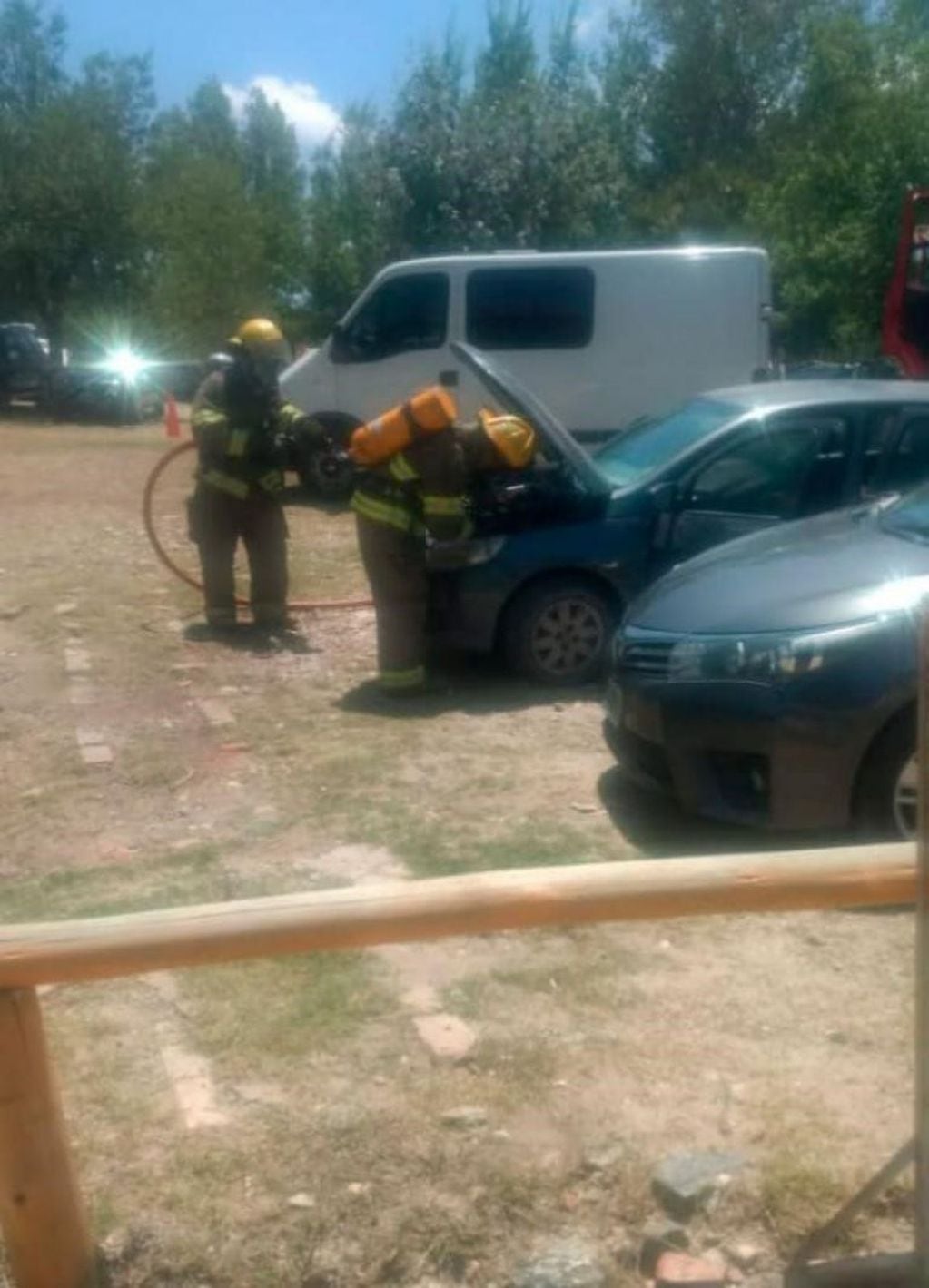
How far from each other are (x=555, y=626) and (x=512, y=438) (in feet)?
3.10

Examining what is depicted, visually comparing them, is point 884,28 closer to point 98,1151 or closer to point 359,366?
point 359,366

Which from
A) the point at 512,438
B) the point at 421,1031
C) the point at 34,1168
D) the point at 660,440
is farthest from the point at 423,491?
the point at 34,1168

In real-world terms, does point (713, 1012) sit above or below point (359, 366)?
below

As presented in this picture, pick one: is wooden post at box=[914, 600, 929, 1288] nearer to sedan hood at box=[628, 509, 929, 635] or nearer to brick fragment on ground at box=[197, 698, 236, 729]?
sedan hood at box=[628, 509, 929, 635]

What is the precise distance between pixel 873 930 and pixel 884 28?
30309 mm

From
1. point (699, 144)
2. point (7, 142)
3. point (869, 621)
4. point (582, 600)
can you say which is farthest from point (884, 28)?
point (869, 621)

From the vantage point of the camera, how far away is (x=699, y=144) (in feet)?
134

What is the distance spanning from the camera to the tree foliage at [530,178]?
2777cm

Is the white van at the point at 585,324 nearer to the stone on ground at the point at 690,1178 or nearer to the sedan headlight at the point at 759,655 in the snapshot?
the sedan headlight at the point at 759,655

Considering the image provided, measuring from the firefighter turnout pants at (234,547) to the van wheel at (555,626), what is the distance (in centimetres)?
227

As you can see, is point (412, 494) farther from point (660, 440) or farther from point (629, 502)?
point (660, 440)

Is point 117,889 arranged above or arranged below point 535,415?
below

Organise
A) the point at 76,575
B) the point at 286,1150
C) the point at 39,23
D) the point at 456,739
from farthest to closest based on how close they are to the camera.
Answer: the point at 39,23, the point at 76,575, the point at 456,739, the point at 286,1150

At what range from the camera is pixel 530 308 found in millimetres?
15758
